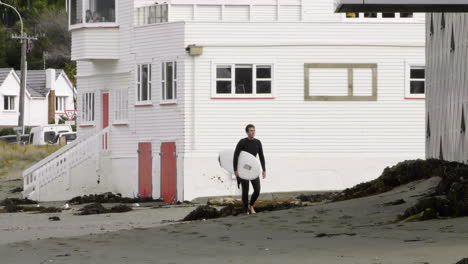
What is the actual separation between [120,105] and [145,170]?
299 centimetres

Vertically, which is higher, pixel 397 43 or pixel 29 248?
pixel 397 43

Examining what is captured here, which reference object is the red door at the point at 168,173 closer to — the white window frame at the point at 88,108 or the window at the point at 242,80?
the window at the point at 242,80

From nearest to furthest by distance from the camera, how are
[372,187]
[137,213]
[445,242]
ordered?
[445,242] → [372,187] → [137,213]

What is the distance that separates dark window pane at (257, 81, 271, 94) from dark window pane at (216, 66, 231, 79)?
3.10 ft

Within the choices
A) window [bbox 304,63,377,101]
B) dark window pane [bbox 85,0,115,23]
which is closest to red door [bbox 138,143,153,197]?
dark window pane [bbox 85,0,115,23]

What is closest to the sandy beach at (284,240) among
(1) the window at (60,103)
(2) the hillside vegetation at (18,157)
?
(2) the hillside vegetation at (18,157)

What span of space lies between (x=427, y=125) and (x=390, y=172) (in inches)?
48.6

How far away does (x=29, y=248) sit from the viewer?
63.6 feet

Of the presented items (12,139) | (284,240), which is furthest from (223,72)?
(12,139)

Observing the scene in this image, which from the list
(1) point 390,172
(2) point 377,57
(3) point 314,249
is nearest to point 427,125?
(1) point 390,172

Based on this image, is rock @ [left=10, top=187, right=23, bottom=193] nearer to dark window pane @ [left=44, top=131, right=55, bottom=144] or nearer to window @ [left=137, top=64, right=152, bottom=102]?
window @ [left=137, top=64, right=152, bottom=102]

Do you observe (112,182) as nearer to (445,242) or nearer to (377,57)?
(377,57)

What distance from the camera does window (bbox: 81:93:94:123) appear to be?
48938 mm

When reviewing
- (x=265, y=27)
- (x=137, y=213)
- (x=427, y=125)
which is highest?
(x=265, y=27)
